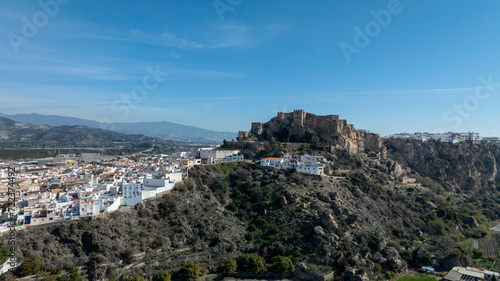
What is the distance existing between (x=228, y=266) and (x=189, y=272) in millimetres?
3194

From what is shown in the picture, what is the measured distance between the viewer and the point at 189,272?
77.8ft

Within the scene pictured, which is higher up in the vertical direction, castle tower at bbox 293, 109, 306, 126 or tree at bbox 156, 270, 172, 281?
castle tower at bbox 293, 109, 306, 126

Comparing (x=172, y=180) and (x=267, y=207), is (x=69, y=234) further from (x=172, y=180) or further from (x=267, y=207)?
(x=267, y=207)

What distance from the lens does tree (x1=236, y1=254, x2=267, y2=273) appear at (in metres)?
25.3

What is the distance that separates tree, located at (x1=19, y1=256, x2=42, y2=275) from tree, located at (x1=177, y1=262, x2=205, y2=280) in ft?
31.7

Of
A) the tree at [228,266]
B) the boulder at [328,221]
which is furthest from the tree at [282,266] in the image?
the boulder at [328,221]

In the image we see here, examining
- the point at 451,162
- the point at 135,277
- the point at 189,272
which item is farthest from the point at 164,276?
the point at 451,162

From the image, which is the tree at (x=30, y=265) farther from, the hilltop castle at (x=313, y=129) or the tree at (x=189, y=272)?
the hilltop castle at (x=313, y=129)

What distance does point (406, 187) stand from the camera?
47562 millimetres

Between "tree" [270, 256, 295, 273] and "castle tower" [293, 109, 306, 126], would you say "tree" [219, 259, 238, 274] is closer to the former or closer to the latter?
"tree" [270, 256, 295, 273]

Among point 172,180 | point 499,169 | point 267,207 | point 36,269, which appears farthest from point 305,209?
point 499,169

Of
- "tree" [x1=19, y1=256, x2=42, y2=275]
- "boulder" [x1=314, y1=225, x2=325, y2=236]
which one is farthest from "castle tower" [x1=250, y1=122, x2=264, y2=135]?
"tree" [x1=19, y1=256, x2=42, y2=275]

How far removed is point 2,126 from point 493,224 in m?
226

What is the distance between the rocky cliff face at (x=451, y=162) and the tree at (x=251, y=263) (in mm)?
45400
